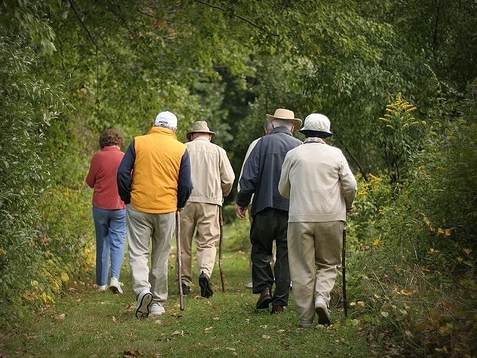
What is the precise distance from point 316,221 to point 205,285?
10.2ft

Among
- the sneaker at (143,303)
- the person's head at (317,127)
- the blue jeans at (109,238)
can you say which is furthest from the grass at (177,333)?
the person's head at (317,127)

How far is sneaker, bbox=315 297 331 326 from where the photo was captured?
8.34 m

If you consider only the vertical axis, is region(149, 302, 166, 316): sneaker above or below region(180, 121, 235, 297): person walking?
below

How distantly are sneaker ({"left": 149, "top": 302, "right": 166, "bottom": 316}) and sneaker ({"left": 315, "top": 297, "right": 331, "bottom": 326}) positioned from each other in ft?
6.74

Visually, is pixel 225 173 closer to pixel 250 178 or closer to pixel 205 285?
pixel 205 285

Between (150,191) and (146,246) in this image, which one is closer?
(150,191)

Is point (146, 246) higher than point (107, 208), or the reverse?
point (107, 208)

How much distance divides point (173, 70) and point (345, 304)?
32.1 feet

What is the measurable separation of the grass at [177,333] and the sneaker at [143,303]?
11cm

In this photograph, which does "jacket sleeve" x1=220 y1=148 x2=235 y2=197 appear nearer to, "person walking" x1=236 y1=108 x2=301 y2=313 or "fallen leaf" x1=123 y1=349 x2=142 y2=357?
"person walking" x1=236 y1=108 x2=301 y2=313

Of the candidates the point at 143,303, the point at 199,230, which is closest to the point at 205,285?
the point at 199,230

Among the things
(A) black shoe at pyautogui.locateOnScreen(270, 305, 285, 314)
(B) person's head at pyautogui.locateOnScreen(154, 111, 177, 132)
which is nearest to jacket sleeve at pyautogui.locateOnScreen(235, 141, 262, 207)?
(B) person's head at pyautogui.locateOnScreen(154, 111, 177, 132)

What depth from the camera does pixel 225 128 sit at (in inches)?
1270

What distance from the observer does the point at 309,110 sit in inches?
623
